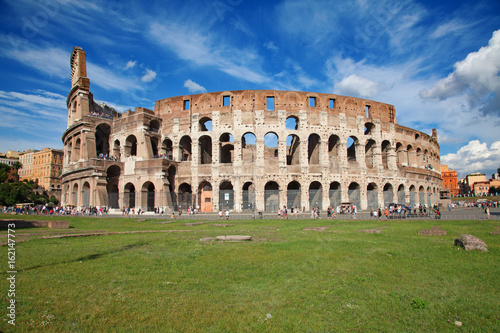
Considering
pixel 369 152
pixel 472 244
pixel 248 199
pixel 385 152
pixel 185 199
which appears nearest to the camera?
pixel 472 244

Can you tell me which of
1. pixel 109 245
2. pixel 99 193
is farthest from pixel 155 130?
pixel 109 245

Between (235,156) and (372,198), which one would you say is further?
(372,198)

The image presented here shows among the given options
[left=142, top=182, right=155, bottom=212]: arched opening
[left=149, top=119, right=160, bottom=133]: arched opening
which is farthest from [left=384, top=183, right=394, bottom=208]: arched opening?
[left=149, top=119, right=160, bottom=133]: arched opening

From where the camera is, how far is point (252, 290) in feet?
18.7

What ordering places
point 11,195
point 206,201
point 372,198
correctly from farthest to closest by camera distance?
point 11,195
point 372,198
point 206,201

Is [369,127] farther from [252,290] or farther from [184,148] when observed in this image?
[252,290]

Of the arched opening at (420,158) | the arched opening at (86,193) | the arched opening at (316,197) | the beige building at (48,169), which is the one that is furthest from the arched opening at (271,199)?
the beige building at (48,169)

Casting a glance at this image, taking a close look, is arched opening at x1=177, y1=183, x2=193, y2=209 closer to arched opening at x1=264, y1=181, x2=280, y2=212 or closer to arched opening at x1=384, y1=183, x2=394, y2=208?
arched opening at x1=264, y1=181, x2=280, y2=212

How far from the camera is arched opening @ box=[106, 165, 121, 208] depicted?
1410 inches

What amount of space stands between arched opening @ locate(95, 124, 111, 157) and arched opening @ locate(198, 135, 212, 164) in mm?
13590

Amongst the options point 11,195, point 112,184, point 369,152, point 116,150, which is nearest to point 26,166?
point 11,195

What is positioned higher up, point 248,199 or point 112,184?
point 112,184

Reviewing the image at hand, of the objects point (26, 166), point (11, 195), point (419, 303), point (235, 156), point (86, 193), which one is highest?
point (26, 166)

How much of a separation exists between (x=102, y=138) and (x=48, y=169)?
64323 mm
